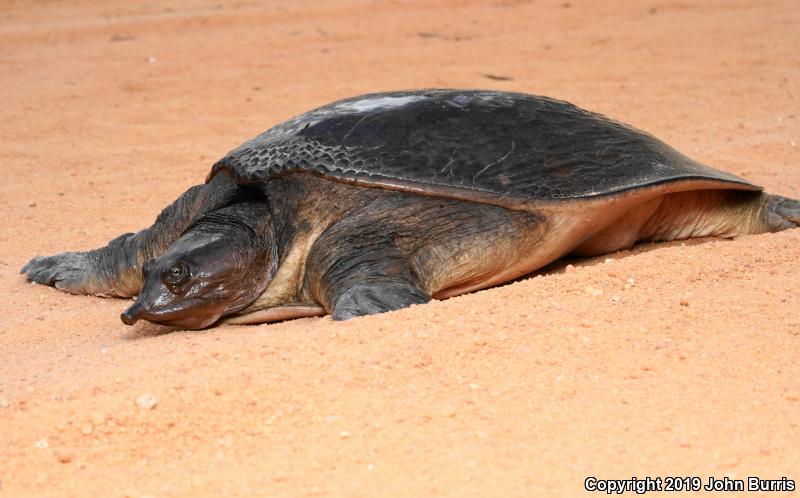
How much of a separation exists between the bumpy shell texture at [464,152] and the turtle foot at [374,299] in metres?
0.40

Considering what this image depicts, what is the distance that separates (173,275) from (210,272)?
0.13m

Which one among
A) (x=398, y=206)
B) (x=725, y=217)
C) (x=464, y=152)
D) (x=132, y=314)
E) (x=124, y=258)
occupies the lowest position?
(x=124, y=258)

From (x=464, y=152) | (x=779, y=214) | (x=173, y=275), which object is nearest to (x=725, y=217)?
(x=779, y=214)

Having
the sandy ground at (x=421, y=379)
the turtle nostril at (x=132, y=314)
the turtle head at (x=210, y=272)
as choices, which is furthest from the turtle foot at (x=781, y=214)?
the turtle nostril at (x=132, y=314)

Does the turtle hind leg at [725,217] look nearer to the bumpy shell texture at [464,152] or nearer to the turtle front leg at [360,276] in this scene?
the bumpy shell texture at [464,152]

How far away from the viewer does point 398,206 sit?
3.58 meters

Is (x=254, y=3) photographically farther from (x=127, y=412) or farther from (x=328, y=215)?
(x=127, y=412)

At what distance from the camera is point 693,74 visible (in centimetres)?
849

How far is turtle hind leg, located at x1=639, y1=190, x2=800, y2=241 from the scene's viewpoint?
4.12 meters

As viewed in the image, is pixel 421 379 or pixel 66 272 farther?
pixel 66 272

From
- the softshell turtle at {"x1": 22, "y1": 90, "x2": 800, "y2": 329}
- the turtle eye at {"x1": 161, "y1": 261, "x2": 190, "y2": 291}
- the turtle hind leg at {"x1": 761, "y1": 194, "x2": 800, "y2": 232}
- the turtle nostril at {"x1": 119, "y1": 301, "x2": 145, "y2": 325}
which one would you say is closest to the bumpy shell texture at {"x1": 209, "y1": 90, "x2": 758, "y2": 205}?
the softshell turtle at {"x1": 22, "y1": 90, "x2": 800, "y2": 329}

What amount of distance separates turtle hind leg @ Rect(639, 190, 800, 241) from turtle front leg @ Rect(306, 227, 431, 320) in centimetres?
119

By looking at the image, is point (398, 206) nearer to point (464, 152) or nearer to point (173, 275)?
point (464, 152)

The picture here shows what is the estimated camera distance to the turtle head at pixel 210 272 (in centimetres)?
344
